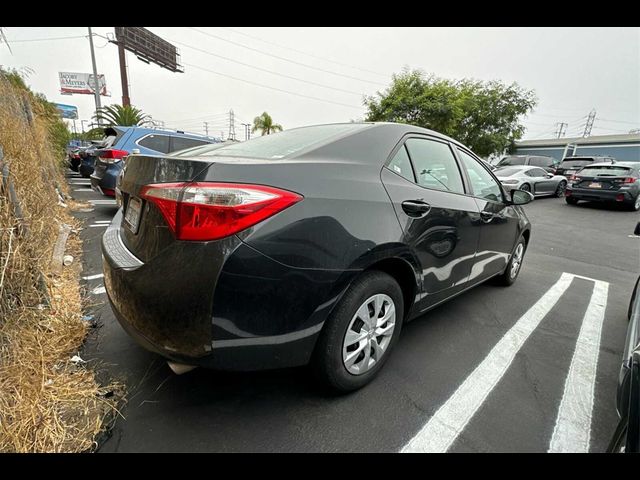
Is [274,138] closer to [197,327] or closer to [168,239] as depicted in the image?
[168,239]

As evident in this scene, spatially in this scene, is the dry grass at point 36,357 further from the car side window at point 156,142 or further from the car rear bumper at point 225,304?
the car side window at point 156,142

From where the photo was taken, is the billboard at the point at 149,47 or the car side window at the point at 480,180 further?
the billboard at the point at 149,47

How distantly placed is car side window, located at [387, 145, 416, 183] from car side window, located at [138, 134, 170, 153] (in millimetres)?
5844

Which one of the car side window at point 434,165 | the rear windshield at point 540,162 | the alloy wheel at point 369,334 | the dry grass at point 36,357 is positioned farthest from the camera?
the rear windshield at point 540,162

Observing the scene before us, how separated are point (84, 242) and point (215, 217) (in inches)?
176

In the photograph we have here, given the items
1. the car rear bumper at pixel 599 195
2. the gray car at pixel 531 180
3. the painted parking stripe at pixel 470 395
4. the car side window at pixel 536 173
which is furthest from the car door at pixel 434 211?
the car side window at pixel 536 173

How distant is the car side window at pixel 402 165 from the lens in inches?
76.4

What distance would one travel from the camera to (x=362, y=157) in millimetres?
1800

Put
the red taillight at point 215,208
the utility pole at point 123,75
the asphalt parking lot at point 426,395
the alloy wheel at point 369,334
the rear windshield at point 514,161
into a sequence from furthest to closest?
the utility pole at point 123,75, the rear windshield at point 514,161, the alloy wheel at point 369,334, the asphalt parking lot at point 426,395, the red taillight at point 215,208

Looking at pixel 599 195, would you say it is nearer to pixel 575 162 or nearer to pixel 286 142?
pixel 575 162

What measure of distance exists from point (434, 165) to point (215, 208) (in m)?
1.71

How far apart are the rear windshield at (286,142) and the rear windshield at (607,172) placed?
11.1 meters

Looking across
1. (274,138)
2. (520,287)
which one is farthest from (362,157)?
(520,287)

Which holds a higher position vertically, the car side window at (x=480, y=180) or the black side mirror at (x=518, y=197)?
the car side window at (x=480, y=180)
